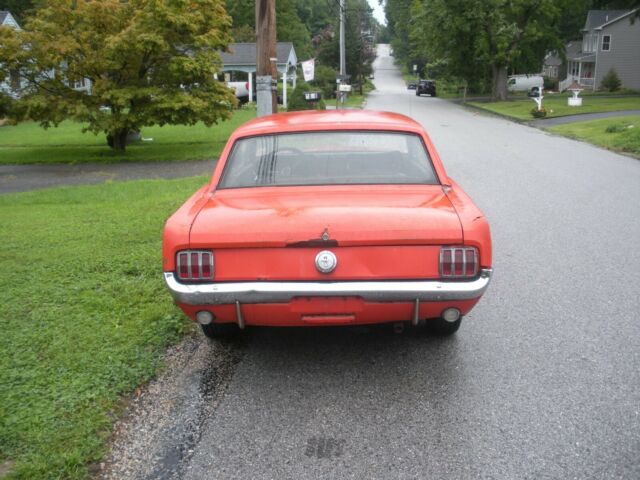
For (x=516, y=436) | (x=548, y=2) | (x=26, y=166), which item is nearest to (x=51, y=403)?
(x=516, y=436)

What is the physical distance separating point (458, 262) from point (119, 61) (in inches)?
598

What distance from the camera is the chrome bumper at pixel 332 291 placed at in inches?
145

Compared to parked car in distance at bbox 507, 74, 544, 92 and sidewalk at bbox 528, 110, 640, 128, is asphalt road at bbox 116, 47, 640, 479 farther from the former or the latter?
parked car in distance at bbox 507, 74, 544, 92

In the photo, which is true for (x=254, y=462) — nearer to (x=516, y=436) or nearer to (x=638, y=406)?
(x=516, y=436)

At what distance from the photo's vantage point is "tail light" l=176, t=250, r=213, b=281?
3.78 m

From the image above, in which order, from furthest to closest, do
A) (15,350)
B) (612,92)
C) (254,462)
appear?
(612,92) → (15,350) → (254,462)

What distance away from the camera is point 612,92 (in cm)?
4853

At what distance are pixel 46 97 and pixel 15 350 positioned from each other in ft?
45.8

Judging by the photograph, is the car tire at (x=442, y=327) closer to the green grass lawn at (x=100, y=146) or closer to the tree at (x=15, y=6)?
the green grass lawn at (x=100, y=146)

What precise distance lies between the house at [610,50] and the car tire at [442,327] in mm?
51193

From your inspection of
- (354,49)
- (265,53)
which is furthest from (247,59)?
(265,53)

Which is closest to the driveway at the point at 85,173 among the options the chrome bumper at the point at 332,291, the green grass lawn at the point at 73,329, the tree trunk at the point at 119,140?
the tree trunk at the point at 119,140

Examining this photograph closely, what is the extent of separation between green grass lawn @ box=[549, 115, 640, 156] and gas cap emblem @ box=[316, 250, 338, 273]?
49.4 feet

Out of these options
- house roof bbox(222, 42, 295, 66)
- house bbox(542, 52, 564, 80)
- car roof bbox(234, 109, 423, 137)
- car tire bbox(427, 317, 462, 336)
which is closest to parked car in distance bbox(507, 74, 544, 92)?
house bbox(542, 52, 564, 80)
